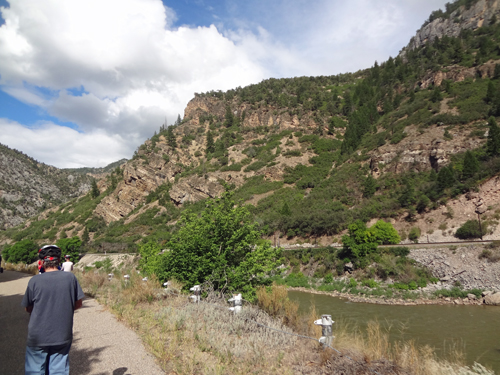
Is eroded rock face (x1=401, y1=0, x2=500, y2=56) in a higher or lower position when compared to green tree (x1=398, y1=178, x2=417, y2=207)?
higher

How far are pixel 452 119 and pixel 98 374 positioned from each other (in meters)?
54.2

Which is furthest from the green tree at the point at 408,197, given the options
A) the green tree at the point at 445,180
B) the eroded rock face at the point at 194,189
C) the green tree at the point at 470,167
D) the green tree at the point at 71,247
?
the green tree at the point at 71,247

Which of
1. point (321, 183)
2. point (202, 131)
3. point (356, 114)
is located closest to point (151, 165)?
point (202, 131)

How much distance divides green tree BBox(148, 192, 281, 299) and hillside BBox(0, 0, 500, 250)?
2904 centimetres

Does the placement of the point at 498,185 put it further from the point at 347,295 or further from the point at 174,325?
the point at 174,325

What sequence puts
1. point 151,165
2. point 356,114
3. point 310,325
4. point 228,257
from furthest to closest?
point 151,165, point 356,114, point 228,257, point 310,325

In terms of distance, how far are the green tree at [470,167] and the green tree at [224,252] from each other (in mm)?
35368

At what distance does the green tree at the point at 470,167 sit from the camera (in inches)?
1276

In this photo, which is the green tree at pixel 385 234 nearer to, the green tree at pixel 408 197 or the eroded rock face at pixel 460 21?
the green tree at pixel 408 197

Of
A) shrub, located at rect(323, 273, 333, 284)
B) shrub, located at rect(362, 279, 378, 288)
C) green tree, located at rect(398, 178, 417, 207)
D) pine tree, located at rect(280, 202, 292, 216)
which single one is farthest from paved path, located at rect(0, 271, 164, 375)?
pine tree, located at rect(280, 202, 292, 216)

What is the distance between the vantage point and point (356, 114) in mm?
67312

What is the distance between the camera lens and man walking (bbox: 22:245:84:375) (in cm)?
293

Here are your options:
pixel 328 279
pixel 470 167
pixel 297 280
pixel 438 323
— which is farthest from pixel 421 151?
pixel 438 323

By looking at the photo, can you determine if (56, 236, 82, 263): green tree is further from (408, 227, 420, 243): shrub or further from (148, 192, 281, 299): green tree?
(408, 227, 420, 243): shrub
